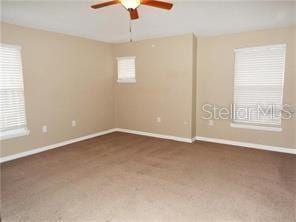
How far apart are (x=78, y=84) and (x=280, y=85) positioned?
13.9 feet

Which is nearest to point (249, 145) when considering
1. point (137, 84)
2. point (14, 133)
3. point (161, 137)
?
point (161, 137)

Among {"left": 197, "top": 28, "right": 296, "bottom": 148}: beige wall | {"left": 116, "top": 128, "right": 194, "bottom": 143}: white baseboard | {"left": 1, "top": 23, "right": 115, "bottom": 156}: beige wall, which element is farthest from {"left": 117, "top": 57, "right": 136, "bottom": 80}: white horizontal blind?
{"left": 197, "top": 28, "right": 296, "bottom": 148}: beige wall

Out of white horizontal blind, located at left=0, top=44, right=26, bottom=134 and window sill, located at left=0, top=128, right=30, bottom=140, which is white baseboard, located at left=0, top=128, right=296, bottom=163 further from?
white horizontal blind, located at left=0, top=44, right=26, bottom=134

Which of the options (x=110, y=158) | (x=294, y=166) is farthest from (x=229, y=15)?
(x=110, y=158)

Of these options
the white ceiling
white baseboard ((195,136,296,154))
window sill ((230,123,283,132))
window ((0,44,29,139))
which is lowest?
white baseboard ((195,136,296,154))

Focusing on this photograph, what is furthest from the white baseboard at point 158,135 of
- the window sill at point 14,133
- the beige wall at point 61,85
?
the window sill at point 14,133

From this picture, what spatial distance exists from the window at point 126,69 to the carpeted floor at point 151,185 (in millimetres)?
2092

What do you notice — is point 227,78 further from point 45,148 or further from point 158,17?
point 45,148

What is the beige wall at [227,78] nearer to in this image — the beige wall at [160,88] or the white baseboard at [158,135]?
the beige wall at [160,88]

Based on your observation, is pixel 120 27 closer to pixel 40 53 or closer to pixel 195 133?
pixel 40 53

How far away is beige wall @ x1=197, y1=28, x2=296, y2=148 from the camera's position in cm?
384

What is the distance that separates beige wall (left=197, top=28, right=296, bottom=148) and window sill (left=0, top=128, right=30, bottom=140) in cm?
363

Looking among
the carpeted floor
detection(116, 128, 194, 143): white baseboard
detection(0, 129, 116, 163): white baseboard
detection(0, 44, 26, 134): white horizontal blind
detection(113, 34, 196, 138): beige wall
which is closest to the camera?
the carpeted floor

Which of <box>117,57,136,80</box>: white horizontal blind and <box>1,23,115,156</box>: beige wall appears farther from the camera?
<box>117,57,136,80</box>: white horizontal blind
